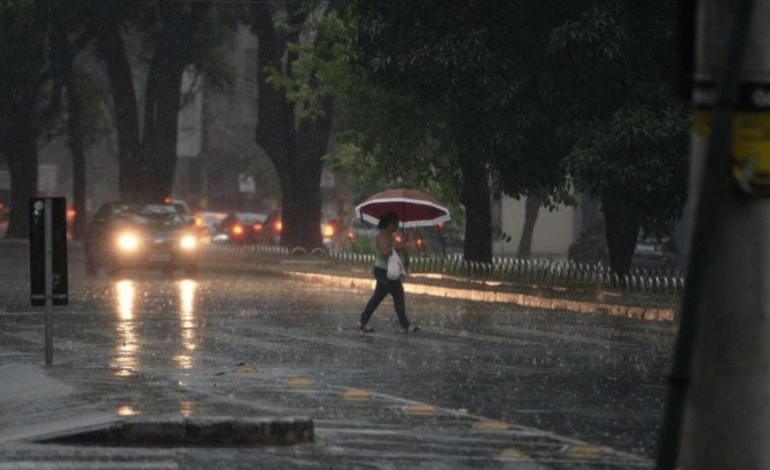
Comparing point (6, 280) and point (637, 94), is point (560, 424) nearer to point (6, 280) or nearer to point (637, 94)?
point (637, 94)

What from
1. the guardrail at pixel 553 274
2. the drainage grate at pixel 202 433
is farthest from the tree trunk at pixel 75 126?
the drainage grate at pixel 202 433

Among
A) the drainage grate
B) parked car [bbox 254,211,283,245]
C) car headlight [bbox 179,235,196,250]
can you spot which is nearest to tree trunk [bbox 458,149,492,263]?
car headlight [bbox 179,235,196,250]

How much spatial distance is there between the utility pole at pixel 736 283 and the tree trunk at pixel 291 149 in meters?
37.6

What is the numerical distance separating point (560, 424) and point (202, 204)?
294 feet

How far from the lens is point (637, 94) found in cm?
2966

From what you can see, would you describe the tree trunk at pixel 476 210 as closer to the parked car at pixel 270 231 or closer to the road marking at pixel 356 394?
the road marking at pixel 356 394

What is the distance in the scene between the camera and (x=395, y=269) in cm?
2261

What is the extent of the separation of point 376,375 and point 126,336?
19.5ft

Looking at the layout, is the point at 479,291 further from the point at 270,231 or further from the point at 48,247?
the point at 270,231

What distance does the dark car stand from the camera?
→ 39625 millimetres

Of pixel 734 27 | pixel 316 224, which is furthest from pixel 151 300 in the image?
pixel 734 27

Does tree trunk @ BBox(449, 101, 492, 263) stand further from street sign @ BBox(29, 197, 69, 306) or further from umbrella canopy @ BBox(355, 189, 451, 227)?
street sign @ BBox(29, 197, 69, 306)

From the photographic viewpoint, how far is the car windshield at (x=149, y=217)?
40.7 metres

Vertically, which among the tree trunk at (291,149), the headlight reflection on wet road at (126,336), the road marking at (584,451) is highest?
the tree trunk at (291,149)
